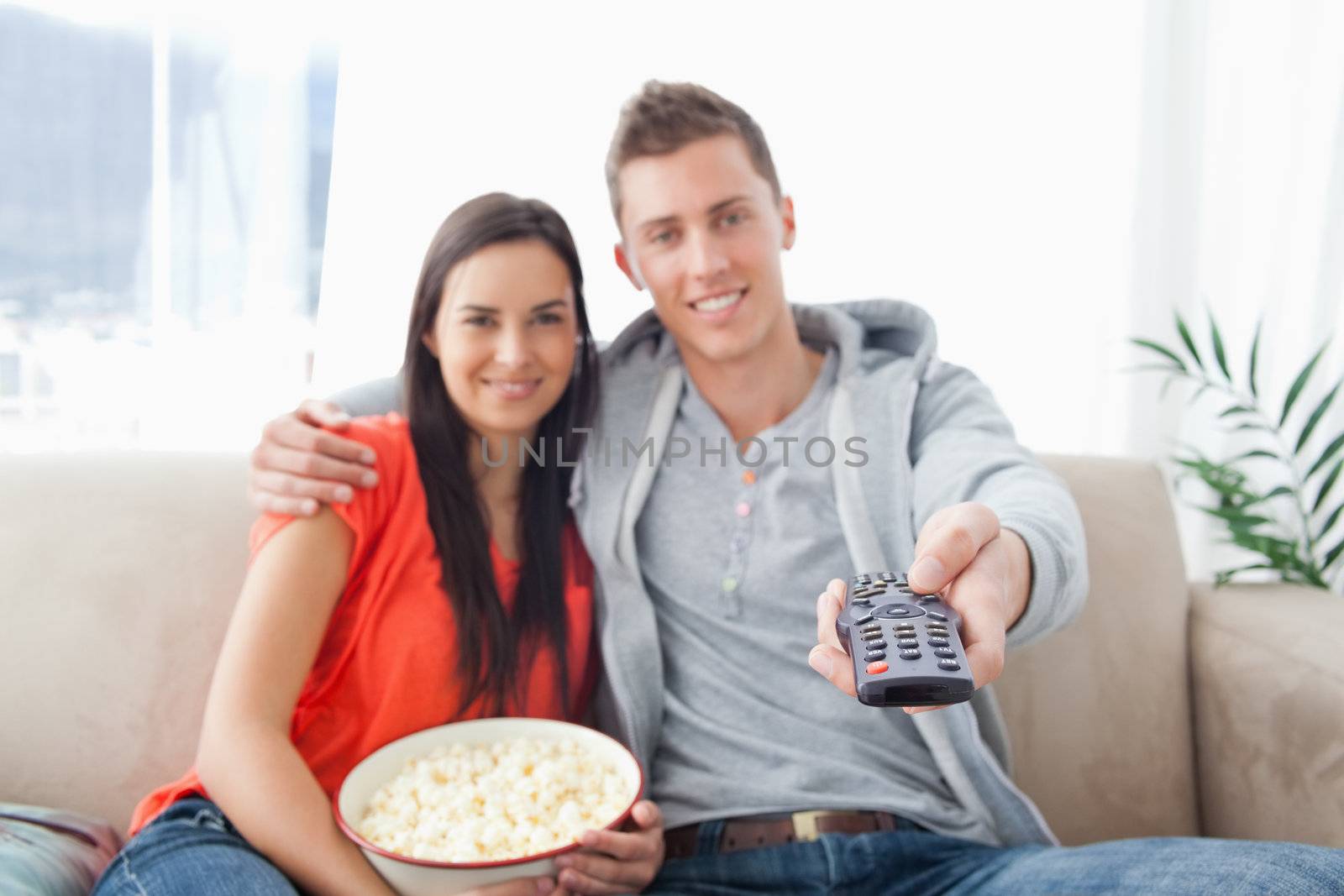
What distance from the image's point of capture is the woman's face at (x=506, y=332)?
51.1 inches

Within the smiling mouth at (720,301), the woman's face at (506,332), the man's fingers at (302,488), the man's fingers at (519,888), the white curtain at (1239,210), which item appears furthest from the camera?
the white curtain at (1239,210)

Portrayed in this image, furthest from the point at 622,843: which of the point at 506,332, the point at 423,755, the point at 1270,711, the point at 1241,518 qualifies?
the point at 1241,518

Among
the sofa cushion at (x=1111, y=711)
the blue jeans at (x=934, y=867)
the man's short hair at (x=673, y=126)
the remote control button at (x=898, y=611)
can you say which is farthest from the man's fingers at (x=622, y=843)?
the man's short hair at (x=673, y=126)

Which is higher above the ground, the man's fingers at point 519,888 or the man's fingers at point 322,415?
the man's fingers at point 322,415

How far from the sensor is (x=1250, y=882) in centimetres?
94

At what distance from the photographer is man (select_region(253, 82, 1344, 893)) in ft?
3.88

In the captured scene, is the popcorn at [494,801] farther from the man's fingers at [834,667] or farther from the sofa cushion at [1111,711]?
the sofa cushion at [1111,711]

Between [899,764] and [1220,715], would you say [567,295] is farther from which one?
[1220,715]

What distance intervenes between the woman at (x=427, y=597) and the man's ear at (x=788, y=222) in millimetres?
365

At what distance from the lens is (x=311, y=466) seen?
120cm

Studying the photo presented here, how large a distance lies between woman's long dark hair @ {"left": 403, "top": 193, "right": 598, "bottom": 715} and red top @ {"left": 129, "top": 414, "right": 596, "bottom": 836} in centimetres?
2

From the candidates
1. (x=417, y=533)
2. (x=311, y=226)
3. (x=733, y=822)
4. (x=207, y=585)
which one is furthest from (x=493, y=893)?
(x=311, y=226)

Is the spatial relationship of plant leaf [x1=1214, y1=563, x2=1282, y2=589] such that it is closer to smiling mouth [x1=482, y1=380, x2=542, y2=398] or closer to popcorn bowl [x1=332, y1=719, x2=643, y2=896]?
popcorn bowl [x1=332, y1=719, x2=643, y2=896]

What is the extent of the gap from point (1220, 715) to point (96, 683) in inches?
61.4
